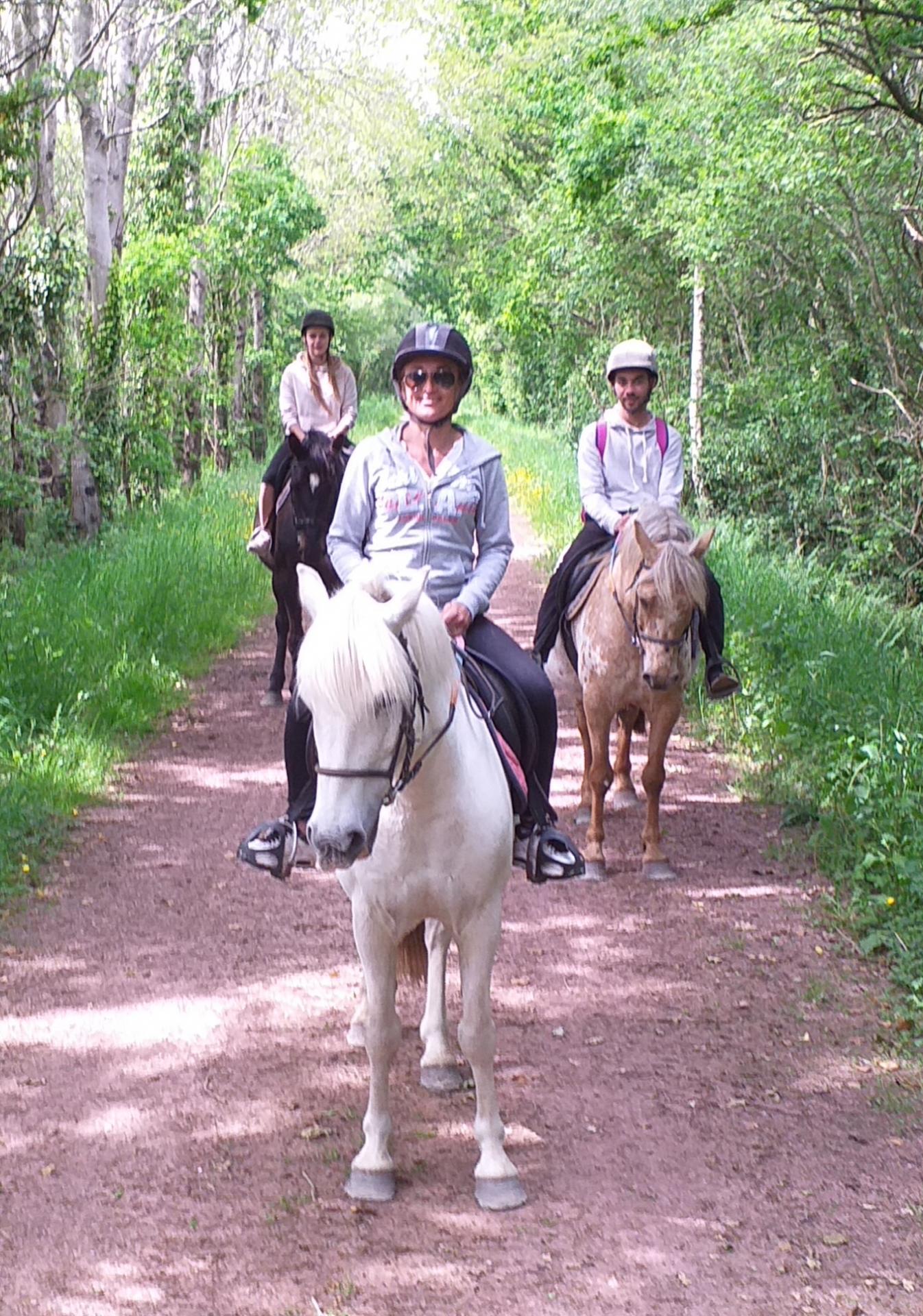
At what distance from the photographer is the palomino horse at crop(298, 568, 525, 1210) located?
10.7 ft

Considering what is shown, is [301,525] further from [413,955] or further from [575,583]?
[413,955]

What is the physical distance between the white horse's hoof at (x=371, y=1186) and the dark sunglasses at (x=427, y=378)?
2.56 metres

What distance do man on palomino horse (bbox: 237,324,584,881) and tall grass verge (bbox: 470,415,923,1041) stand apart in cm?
208

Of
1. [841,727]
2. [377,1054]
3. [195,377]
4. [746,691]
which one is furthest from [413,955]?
[195,377]

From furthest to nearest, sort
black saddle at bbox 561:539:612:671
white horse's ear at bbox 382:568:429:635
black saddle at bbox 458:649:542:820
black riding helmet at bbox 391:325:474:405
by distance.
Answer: black saddle at bbox 561:539:612:671, black riding helmet at bbox 391:325:474:405, black saddle at bbox 458:649:542:820, white horse's ear at bbox 382:568:429:635

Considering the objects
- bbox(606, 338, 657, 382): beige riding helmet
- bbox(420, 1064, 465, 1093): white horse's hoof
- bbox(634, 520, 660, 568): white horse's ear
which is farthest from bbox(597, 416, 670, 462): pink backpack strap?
bbox(420, 1064, 465, 1093): white horse's hoof

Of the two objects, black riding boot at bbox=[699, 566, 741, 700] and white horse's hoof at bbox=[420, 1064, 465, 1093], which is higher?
black riding boot at bbox=[699, 566, 741, 700]

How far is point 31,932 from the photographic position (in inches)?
239

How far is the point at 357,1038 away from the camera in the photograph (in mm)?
4996

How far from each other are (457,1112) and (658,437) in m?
4.54

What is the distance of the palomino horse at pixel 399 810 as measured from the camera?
3.26 m

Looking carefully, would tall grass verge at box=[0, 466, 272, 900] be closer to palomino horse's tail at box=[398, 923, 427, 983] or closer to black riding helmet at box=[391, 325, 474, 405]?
palomino horse's tail at box=[398, 923, 427, 983]

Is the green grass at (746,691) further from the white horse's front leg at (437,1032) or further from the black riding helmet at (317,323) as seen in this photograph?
the black riding helmet at (317,323)

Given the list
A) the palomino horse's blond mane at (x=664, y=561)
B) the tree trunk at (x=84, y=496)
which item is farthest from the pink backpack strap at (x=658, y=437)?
the tree trunk at (x=84, y=496)
